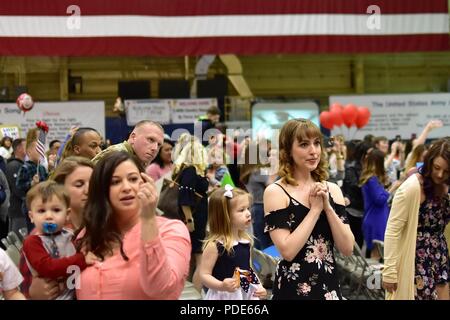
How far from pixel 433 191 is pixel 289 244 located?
1369 millimetres

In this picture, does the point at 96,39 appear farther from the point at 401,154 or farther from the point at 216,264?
the point at 216,264

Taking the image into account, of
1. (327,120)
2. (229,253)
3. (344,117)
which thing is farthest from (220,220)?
(344,117)

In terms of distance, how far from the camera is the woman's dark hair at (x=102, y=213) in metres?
2.41

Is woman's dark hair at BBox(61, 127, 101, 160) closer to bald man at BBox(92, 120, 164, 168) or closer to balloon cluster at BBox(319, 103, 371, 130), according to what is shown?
bald man at BBox(92, 120, 164, 168)

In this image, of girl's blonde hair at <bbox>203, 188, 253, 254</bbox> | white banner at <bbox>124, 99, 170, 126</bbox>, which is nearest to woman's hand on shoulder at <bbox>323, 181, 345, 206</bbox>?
girl's blonde hair at <bbox>203, 188, 253, 254</bbox>

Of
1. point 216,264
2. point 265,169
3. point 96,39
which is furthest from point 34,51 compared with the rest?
point 216,264

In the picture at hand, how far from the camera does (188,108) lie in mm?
13938

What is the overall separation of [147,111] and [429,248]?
10.2m

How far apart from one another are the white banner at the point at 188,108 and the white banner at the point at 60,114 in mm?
1482

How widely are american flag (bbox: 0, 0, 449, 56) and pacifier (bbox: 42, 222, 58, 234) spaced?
10.2 metres

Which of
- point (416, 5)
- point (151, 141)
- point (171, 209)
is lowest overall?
point (171, 209)

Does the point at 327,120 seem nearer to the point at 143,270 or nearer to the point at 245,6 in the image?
the point at 245,6

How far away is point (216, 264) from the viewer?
432 centimetres

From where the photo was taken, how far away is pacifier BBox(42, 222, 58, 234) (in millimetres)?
2654
